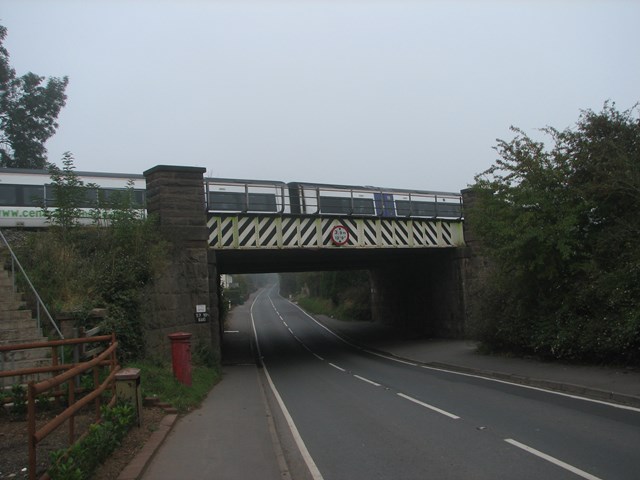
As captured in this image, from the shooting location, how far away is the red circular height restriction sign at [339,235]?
21094mm

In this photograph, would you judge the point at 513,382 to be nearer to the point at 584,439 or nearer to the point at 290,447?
the point at 584,439

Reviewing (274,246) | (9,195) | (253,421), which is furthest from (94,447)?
(9,195)

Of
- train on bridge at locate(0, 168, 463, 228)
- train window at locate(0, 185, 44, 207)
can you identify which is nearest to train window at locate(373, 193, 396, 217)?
train on bridge at locate(0, 168, 463, 228)

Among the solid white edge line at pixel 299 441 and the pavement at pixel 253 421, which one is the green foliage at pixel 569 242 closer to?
the pavement at pixel 253 421

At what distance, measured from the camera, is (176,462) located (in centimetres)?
630

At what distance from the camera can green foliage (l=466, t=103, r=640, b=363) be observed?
12703mm

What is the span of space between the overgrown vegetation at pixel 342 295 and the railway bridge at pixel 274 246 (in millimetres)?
15219

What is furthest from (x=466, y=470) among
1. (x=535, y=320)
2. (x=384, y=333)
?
(x=384, y=333)

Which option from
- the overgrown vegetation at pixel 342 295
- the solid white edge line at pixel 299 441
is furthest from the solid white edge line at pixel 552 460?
the overgrown vegetation at pixel 342 295

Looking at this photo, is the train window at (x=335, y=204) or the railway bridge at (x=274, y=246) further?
the train window at (x=335, y=204)

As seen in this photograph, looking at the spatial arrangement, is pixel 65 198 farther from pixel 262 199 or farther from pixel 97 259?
pixel 262 199

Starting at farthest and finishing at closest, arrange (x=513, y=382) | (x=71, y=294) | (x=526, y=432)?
1. (x=513, y=382)
2. (x=71, y=294)
3. (x=526, y=432)

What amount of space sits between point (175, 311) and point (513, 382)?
10.0 m

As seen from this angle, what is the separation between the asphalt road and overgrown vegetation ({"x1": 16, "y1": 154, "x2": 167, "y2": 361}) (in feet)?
14.7
